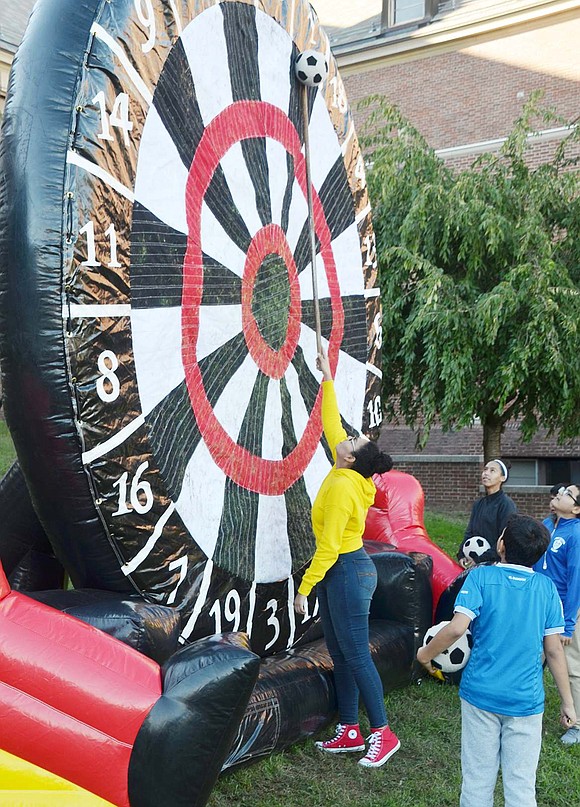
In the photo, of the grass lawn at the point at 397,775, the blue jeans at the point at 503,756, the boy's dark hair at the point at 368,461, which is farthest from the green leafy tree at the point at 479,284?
the blue jeans at the point at 503,756

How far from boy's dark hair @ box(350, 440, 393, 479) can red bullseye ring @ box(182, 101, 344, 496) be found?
37 centimetres

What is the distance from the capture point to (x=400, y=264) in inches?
452

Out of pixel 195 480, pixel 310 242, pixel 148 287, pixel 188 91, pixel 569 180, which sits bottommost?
pixel 195 480

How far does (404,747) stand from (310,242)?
2558mm

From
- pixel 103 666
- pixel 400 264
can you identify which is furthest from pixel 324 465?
pixel 400 264

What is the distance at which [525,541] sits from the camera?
3.04 meters

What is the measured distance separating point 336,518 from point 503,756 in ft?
4.32

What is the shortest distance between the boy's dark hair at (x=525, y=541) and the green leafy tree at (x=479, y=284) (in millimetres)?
7460

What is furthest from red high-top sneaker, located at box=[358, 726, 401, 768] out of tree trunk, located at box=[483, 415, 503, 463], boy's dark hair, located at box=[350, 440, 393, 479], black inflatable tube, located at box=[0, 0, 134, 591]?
tree trunk, located at box=[483, 415, 503, 463]

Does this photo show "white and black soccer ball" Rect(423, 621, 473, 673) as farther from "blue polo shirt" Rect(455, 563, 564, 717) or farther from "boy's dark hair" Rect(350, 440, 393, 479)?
"blue polo shirt" Rect(455, 563, 564, 717)

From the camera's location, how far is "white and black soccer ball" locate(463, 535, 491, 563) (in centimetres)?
591

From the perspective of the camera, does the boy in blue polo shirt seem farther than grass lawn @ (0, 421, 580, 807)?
No

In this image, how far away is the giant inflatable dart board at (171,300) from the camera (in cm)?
298

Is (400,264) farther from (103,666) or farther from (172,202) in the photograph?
(103,666)
